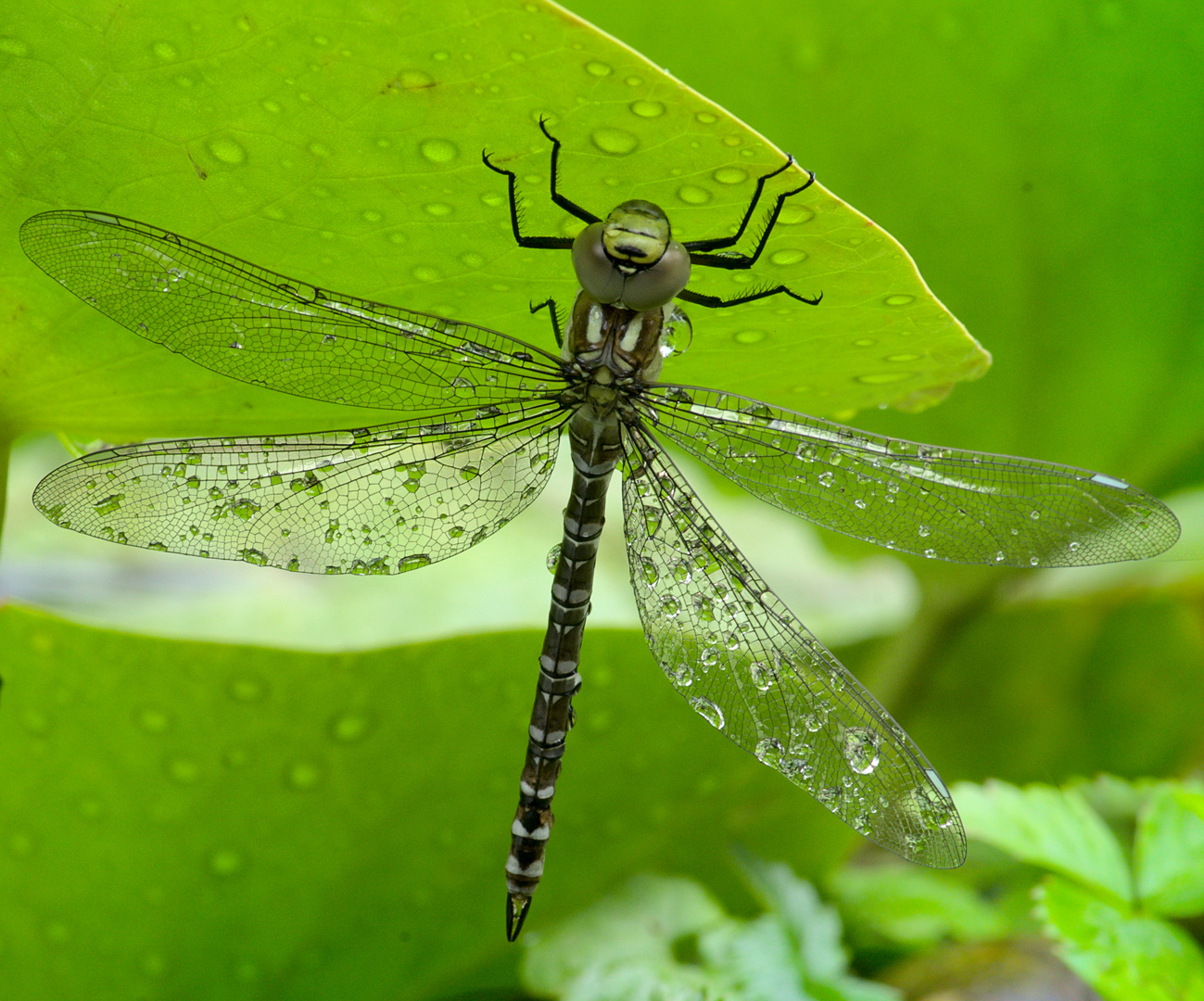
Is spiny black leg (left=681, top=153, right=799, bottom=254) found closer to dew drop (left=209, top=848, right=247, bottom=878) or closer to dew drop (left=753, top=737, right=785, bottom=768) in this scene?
dew drop (left=753, top=737, right=785, bottom=768)

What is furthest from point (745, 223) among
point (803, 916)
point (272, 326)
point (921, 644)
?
point (921, 644)

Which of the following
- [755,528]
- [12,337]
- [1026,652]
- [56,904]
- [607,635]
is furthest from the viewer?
[755,528]

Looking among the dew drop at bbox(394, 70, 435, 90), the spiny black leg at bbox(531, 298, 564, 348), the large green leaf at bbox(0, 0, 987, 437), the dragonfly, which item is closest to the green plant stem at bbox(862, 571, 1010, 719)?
the dragonfly

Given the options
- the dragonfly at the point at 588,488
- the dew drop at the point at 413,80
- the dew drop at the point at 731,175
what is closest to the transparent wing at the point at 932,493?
the dragonfly at the point at 588,488

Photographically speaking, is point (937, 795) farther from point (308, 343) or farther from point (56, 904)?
point (56, 904)

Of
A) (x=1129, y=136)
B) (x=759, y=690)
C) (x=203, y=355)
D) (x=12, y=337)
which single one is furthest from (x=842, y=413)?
(x=12, y=337)

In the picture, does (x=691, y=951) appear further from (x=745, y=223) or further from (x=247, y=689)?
(x=745, y=223)

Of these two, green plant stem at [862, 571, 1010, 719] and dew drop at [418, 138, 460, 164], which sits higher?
dew drop at [418, 138, 460, 164]
